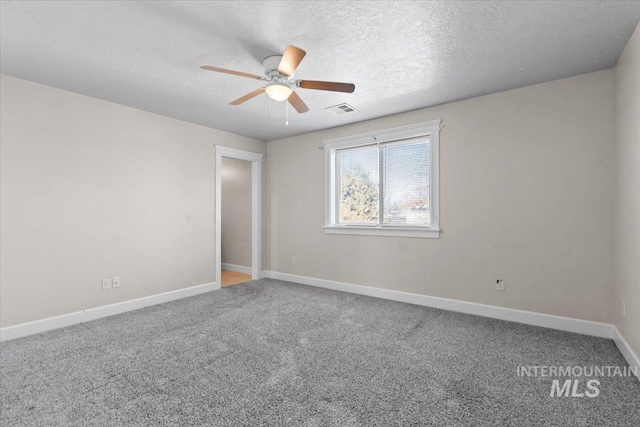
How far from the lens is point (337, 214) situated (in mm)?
4996

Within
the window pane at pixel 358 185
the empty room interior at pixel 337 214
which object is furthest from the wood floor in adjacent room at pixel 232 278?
the window pane at pixel 358 185

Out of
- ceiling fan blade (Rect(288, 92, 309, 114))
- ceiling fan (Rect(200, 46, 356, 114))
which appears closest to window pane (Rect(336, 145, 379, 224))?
ceiling fan blade (Rect(288, 92, 309, 114))

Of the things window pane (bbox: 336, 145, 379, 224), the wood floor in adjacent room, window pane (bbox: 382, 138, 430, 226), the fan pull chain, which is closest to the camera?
the fan pull chain

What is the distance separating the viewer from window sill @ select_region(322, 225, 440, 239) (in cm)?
394

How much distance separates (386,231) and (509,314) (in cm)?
173

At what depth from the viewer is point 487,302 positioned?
3539 mm

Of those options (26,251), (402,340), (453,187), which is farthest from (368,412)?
(26,251)

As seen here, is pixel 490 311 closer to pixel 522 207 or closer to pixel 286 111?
pixel 522 207

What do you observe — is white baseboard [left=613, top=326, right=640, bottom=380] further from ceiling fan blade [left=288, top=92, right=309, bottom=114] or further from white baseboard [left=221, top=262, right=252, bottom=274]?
white baseboard [left=221, top=262, right=252, bottom=274]

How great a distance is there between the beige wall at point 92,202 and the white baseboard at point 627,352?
15.8ft

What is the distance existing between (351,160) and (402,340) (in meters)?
2.85

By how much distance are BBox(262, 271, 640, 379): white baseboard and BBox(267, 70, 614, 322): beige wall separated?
0.07 meters

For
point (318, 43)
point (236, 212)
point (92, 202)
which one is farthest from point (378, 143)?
point (92, 202)

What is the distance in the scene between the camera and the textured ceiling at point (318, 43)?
2.06 meters
